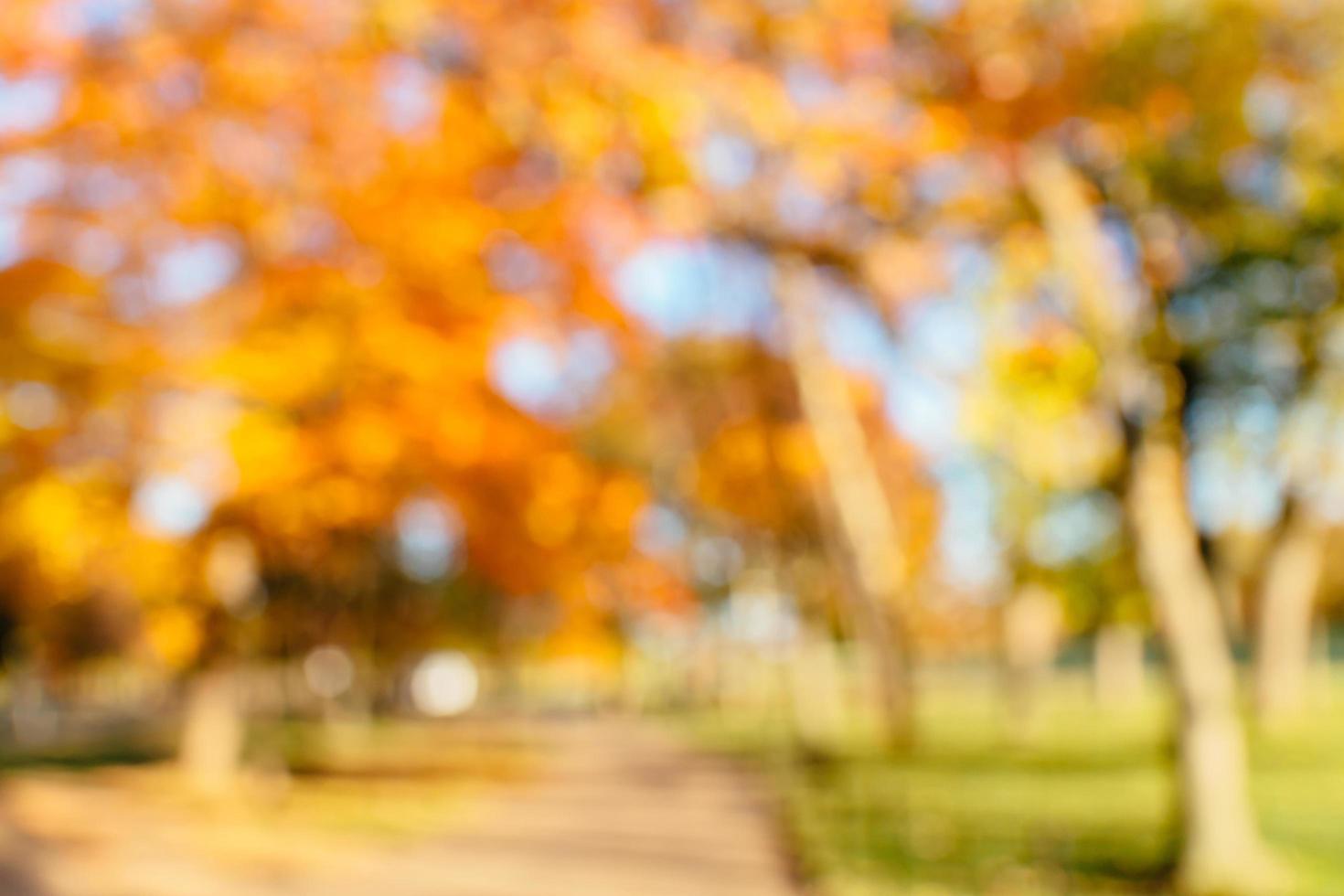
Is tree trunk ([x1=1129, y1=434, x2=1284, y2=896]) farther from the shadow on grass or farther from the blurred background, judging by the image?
the shadow on grass

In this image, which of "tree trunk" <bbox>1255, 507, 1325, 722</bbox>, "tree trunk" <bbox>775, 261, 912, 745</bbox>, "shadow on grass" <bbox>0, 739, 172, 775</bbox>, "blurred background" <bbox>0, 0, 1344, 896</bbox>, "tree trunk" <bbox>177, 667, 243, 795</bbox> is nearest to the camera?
"blurred background" <bbox>0, 0, 1344, 896</bbox>

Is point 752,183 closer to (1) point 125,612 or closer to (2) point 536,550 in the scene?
(2) point 536,550

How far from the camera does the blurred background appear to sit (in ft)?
32.9

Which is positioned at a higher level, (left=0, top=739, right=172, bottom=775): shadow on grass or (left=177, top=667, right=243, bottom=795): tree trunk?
(left=177, top=667, right=243, bottom=795): tree trunk

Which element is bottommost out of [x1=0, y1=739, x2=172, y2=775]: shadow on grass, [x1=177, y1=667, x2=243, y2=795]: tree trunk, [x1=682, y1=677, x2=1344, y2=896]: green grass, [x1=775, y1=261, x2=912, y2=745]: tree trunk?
[x1=682, y1=677, x2=1344, y2=896]: green grass

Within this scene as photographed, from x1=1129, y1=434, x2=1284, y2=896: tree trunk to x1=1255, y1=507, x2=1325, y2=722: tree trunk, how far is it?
14677 mm

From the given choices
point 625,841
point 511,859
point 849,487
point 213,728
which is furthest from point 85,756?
point 511,859

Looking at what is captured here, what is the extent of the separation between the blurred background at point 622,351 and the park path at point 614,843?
0.12 m

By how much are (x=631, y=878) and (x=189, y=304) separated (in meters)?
7.84

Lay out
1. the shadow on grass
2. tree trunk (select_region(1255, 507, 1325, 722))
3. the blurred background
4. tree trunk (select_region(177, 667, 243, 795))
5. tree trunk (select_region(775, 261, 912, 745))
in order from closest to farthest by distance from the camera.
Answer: the blurred background
tree trunk (select_region(177, 667, 243, 795))
tree trunk (select_region(775, 261, 912, 745))
tree trunk (select_region(1255, 507, 1325, 722))
the shadow on grass

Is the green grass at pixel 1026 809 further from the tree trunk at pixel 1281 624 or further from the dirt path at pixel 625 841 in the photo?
the tree trunk at pixel 1281 624

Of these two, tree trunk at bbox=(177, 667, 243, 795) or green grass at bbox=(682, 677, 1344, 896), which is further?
tree trunk at bbox=(177, 667, 243, 795)

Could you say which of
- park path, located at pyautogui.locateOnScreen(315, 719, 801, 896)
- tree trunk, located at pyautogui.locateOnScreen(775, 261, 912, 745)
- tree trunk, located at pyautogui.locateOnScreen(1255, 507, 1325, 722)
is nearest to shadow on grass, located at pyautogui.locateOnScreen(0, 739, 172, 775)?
park path, located at pyautogui.locateOnScreen(315, 719, 801, 896)

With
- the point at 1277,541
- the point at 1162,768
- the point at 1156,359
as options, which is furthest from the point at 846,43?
the point at 1277,541
